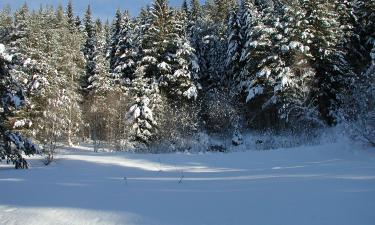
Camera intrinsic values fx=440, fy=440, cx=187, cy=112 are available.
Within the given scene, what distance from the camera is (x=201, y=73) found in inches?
1656

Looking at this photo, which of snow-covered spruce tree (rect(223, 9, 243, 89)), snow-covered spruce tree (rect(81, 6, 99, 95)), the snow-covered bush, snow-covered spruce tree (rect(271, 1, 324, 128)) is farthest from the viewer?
snow-covered spruce tree (rect(81, 6, 99, 95))

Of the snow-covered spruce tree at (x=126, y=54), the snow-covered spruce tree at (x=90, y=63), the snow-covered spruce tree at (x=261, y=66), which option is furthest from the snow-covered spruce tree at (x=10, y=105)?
the snow-covered spruce tree at (x=90, y=63)

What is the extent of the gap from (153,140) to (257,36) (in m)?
11.0

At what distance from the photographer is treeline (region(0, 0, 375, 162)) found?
31.1m

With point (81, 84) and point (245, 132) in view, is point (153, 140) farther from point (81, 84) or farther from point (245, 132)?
point (81, 84)

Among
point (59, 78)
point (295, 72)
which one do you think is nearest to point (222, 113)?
point (295, 72)

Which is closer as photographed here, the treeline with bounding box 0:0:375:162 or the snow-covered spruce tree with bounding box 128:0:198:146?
the treeline with bounding box 0:0:375:162

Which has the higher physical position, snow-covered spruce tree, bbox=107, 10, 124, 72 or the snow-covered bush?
snow-covered spruce tree, bbox=107, 10, 124, 72

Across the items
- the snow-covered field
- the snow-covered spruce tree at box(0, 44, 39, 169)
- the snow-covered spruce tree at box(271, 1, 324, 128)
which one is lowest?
the snow-covered field

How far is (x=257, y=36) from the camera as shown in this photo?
33.0 m

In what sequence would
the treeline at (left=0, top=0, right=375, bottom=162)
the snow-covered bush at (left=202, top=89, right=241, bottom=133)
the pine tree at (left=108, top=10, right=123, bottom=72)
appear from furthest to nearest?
the pine tree at (left=108, top=10, right=123, bottom=72)
the snow-covered bush at (left=202, top=89, right=241, bottom=133)
the treeline at (left=0, top=0, right=375, bottom=162)

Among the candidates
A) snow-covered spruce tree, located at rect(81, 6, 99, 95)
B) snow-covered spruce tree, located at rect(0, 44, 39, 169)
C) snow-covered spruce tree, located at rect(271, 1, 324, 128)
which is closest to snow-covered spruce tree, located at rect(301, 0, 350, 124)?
snow-covered spruce tree, located at rect(271, 1, 324, 128)

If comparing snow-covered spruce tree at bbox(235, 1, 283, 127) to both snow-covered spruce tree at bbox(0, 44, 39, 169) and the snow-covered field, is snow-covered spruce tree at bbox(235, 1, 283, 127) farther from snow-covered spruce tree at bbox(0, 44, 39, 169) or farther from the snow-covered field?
the snow-covered field

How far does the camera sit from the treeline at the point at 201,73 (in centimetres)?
3106
